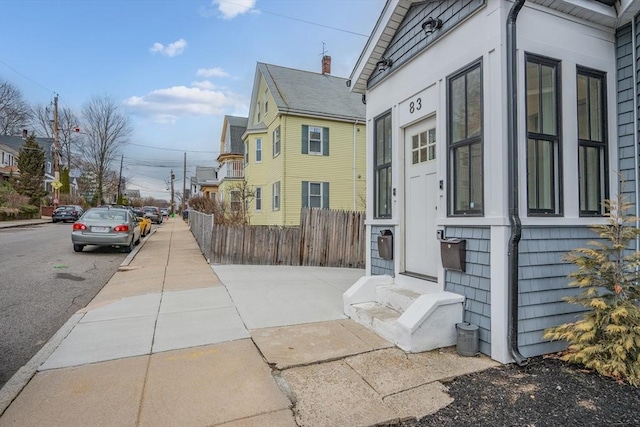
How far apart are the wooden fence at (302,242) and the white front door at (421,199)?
14.6 ft

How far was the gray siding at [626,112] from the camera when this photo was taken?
4000mm

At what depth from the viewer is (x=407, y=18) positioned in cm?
522

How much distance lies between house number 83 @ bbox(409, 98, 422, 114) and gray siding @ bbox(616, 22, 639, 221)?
88.0 inches

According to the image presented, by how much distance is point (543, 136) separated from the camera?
3809 mm

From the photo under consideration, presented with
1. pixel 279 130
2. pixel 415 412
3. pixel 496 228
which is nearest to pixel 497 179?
pixel 496 228

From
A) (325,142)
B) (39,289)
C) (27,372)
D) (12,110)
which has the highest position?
(12,110)

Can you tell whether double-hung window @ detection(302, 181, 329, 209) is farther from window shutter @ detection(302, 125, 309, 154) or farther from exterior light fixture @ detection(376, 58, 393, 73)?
exterior light fixture @ detection(376, 58, 393, 73)

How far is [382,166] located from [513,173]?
236 cm

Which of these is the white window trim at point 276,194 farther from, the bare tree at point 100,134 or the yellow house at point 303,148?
the bare tree at point 100,134

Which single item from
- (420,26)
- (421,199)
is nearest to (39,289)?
(421,199)

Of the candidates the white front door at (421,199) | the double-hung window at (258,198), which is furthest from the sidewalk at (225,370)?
the double-hung window at (258,198)

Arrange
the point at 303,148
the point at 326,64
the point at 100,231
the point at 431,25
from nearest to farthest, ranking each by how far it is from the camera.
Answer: the point at 431,25
the point at 100,231
the point at 303,148
the point at 326,64

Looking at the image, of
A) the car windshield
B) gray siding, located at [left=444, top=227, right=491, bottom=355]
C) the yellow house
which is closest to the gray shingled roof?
the yellow house

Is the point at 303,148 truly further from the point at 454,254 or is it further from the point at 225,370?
the point at 225,370
